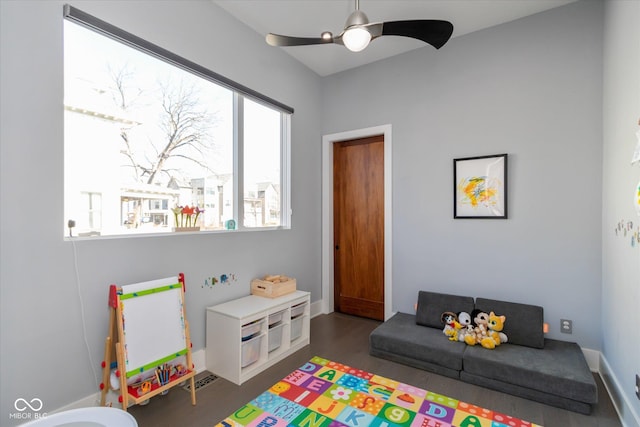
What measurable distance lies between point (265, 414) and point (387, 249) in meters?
2.13

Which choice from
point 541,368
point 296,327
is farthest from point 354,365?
point 541,368

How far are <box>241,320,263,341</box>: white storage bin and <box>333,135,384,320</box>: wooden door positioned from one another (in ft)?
5.47

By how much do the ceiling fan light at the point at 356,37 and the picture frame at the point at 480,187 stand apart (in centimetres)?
174

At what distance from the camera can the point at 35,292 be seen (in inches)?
67.0

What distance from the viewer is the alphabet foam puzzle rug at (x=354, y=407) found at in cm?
191

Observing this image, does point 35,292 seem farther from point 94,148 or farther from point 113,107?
point 113,107

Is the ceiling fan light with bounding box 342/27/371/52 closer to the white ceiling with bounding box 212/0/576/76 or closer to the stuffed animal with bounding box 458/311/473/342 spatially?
the white ceiling with bounding box 212/0/576/76

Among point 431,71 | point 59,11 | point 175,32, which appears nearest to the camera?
point 59,11

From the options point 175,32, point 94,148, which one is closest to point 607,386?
point 94,148

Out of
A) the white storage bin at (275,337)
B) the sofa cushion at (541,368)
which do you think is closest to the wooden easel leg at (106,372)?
the white storage bin at (275,337)

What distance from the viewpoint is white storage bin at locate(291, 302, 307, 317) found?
298 centimetres

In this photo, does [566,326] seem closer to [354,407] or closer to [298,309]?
[354,407]

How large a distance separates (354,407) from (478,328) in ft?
4.20

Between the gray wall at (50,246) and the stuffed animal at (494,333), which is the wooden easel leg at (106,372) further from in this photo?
the stuffed animal at (494,333)
